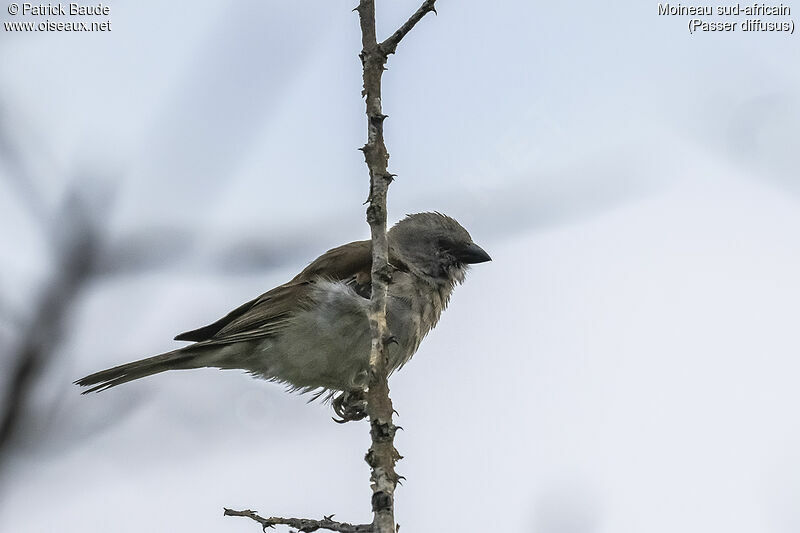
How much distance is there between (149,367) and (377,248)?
7.74 ft

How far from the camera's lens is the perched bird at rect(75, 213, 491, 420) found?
5.06 metres

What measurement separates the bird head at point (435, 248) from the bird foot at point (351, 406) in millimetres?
825

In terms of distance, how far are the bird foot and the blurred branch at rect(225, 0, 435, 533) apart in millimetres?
1869

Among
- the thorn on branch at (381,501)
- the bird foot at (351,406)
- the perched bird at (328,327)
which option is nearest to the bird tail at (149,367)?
the perched bird at (328,327)

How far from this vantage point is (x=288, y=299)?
5.43 meters

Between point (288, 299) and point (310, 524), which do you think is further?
point (288, 299)

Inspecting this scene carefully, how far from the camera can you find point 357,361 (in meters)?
5.04

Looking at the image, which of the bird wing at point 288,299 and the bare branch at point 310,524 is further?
the bird wing at point 288,299

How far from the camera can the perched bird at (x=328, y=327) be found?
506cm

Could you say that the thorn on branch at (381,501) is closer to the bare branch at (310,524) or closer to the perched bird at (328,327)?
the bare branch at (310,524)

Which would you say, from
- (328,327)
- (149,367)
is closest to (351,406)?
(328,327)

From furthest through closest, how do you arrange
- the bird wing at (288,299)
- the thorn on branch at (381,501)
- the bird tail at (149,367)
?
the bird wing at (288,299) < the bird tail at (149,367) < the thorn on branch at (381,501)

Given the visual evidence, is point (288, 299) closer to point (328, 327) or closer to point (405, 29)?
point (328, 327)

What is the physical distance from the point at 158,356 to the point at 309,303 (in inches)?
34.8
